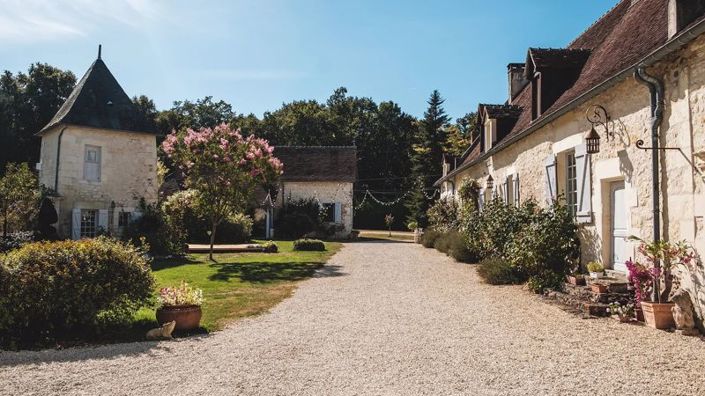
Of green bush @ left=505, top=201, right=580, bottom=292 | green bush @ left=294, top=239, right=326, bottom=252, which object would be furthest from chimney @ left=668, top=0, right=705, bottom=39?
green bush @ left=294, top=239, right=326, bottom=252

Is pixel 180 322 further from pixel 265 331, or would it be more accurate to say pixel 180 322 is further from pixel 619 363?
pixel 619 363

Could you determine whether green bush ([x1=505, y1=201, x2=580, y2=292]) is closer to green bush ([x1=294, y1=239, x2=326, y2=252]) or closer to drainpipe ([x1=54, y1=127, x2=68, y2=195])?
green bush ([x1=294, y1=239, x2=326, y2=252])

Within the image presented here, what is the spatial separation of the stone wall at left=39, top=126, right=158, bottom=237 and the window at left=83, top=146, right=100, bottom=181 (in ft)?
0.52

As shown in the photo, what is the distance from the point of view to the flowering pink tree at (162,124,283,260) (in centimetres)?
1520

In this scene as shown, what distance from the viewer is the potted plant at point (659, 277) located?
605 centimetres

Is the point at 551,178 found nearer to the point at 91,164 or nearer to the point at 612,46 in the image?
the point at 612,46

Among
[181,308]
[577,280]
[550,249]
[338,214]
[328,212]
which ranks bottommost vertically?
[181,308]

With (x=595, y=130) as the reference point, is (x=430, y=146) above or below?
above

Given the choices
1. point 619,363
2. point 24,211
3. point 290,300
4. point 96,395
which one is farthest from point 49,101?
Answer: point 619,363

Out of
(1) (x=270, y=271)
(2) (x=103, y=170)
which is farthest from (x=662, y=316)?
(2) (x=103, y=170)

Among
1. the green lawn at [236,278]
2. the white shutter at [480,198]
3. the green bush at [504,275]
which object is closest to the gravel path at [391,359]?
the green lawn at [236,278]

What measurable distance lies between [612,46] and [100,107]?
17.0 meters

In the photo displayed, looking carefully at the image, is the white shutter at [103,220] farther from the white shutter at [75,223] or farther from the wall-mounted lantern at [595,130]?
the wall-mounted lantern at [595,130]

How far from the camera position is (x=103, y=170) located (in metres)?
18.2
